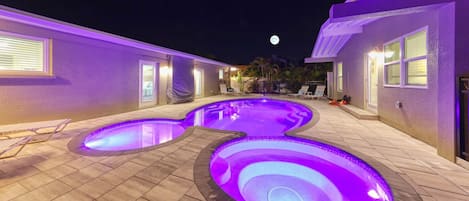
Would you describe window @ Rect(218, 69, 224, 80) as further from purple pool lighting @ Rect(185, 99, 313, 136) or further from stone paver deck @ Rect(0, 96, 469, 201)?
stone paver deck @ Rect(0, 96, 469, 201)

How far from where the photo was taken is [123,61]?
280 inches

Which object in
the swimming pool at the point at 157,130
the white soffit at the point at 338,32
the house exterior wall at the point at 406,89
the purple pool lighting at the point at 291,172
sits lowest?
the purple pool lighting at the point at 291,172

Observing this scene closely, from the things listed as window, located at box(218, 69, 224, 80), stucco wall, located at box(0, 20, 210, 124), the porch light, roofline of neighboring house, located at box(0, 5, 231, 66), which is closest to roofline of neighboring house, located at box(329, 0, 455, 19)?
the porch light

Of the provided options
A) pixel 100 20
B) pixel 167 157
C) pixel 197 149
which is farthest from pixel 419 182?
pixel 100 20

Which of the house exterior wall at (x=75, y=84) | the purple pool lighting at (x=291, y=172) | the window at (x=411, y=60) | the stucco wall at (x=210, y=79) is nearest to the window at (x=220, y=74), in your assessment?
the stucco wall at (x=210, y=79)

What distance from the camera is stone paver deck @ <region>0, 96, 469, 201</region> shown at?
6.96 feet

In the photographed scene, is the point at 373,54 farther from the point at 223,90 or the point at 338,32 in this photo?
the point at 223,90

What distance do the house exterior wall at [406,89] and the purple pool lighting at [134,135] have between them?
490 cm

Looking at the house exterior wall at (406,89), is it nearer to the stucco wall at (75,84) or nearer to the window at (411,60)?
the window at (411,60)

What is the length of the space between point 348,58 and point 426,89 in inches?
210

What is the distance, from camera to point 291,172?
343 centimetres

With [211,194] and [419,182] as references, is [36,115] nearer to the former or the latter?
[211,194]

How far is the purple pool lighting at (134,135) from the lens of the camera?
4.06m

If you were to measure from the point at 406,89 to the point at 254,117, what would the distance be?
4.58 metres
